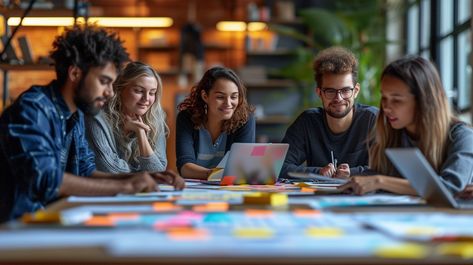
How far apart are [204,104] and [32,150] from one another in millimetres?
1838

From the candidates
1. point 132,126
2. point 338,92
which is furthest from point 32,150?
point 338,92

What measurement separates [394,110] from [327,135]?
1150mm

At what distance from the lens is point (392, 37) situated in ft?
32.2

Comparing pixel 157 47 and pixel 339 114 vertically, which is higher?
pixel 157 47

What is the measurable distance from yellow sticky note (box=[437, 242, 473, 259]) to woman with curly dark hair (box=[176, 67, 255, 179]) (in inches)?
99.6

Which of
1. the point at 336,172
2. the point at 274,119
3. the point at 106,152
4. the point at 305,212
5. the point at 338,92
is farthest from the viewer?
the point at 274,119

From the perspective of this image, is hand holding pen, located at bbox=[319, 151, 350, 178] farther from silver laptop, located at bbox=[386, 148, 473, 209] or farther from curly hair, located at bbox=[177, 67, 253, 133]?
silver laptop, located at bbox=[386, 148, 473, 209]

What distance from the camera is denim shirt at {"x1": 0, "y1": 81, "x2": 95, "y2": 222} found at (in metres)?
2.45

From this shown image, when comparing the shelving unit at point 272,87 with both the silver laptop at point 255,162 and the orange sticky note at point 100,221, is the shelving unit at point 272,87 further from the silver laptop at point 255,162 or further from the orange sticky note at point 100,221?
the orange sticky note at point 100,221

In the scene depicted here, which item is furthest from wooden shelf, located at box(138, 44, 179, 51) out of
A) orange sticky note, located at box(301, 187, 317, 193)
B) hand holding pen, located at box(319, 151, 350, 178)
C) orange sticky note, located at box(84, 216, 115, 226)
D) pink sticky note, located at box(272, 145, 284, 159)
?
orange sticky note, located at box(84, 216, 115, 226)

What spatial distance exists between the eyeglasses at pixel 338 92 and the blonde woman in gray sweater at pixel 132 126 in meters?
0.83

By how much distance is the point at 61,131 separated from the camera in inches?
108

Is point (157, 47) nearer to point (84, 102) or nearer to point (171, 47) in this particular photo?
point (171, 47)

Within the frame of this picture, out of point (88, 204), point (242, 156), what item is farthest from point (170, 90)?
point (88, 204)
